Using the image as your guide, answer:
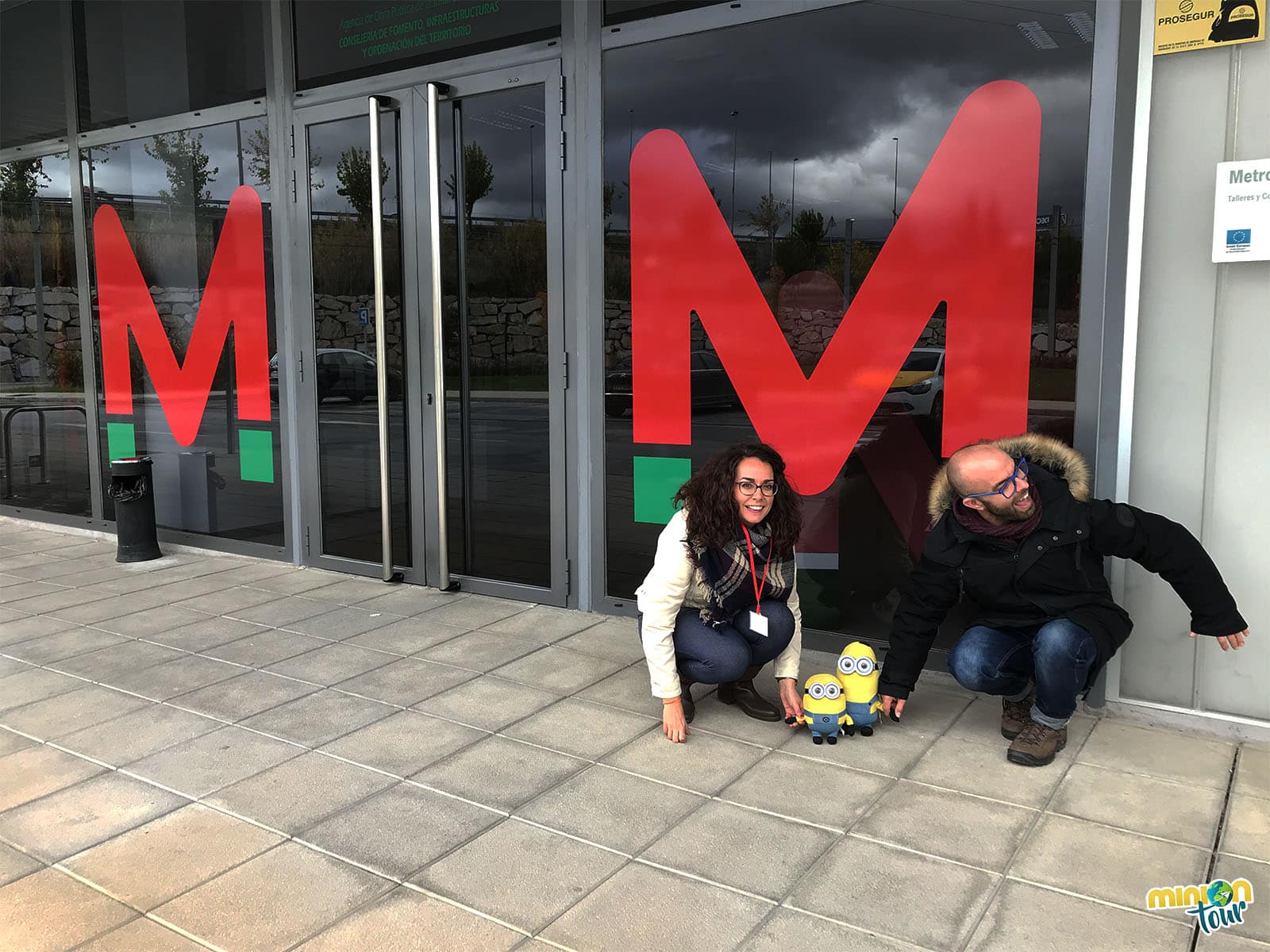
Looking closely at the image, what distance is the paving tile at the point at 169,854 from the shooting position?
8.98 ft

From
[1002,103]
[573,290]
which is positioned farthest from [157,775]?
[1002,103]

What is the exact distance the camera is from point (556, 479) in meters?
5.45

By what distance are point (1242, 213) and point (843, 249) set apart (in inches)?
59.9

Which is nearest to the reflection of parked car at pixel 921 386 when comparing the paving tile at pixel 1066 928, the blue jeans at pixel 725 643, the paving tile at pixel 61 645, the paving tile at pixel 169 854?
the blue jeans at pixel 725 643

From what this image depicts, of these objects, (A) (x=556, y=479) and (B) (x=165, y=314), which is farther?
(B) (x=165, y=314)

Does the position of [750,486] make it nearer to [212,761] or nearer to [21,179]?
[212,761]

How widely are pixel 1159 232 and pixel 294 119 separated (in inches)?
196

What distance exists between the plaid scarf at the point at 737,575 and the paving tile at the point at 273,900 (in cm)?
156

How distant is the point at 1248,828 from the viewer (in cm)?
299

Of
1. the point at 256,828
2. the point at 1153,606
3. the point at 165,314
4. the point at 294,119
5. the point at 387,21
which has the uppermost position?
the point at 387,21

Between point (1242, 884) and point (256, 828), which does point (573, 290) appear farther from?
point (1242, 884)

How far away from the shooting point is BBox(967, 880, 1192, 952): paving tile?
7.94 feet

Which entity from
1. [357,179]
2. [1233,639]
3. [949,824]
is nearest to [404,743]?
[949,824]

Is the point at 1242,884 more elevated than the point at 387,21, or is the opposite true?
the point at 387,21
